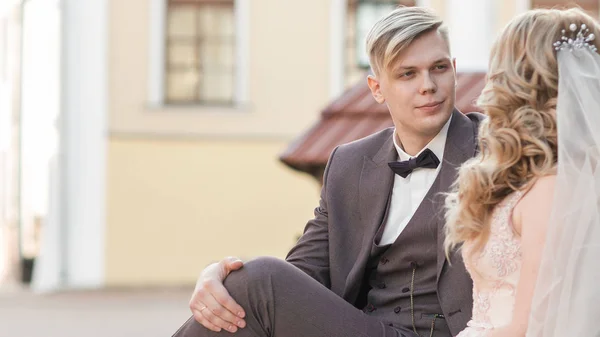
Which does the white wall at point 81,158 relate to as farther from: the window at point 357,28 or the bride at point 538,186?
the bride at point 538,186

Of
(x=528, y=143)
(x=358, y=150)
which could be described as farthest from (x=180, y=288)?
(x=528, y=143)

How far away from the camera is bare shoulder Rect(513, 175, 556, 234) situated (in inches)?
115

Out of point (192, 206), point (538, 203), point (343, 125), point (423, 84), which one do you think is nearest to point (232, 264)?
point (423, 84)

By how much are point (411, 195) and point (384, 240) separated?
16 centimetres

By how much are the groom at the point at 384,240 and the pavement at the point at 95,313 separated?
668 cm

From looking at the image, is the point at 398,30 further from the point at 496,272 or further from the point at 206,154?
the point at 206,154

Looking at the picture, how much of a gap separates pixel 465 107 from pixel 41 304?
9.00 meters

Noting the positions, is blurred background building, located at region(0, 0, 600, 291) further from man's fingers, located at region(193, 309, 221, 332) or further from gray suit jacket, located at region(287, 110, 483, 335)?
man's fingers, located at region(193, 309, 221, 332)

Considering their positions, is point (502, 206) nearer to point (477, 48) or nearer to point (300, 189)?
point (477, 48)

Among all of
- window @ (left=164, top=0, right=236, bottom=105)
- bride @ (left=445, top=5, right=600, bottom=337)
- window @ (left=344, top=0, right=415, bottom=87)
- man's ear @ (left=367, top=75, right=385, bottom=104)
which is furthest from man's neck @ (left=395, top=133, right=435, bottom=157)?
window @ (left=164, top=0, right=236, bottom=105)

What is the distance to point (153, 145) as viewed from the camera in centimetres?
1595

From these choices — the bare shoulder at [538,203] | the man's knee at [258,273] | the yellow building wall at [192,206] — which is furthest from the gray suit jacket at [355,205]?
the yellow building wall at [192,206]

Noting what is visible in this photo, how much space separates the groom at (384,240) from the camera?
3352 millimetres

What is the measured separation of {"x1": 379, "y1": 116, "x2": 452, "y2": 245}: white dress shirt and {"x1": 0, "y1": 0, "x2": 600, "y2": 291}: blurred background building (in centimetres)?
1197
